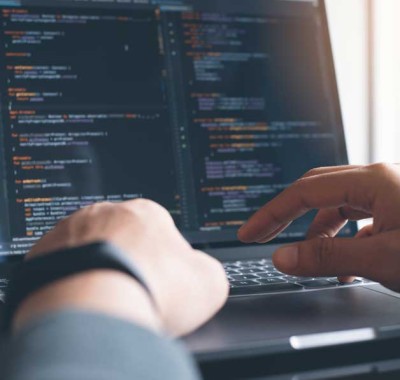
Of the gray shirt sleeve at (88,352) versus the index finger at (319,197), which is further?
the index finger at (319,197)

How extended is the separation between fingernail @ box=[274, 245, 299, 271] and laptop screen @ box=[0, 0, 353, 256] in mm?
272

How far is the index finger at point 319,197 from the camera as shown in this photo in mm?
639

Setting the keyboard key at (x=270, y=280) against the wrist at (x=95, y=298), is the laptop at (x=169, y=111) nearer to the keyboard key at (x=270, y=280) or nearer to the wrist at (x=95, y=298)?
the keyboard key at (x=270, y=280)

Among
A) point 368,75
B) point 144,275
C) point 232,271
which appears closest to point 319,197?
point 232,271

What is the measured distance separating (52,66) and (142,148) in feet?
0.56

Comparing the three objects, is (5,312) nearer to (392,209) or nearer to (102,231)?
(102,231)

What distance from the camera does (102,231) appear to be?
17.7 inches

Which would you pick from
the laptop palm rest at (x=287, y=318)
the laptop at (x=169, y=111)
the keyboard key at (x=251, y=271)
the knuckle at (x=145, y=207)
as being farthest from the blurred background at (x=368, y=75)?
the knuckle at (x=145, y=207)

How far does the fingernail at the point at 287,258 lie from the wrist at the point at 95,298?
26cm


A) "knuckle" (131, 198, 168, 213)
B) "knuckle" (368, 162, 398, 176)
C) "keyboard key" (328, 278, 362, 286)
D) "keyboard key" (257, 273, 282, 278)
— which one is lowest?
"keyboard key" (328, 278, 362, 286)

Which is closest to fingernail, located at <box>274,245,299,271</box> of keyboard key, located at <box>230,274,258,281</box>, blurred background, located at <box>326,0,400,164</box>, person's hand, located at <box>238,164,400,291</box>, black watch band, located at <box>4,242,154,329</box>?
person's hand, located at <box>238,164,400,291</box>

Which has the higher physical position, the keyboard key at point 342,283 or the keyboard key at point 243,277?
the keyboard key at point 243,277

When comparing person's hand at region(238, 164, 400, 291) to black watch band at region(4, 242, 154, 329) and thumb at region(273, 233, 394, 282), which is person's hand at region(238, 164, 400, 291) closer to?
thumb at region(273, 233, 394, 282)

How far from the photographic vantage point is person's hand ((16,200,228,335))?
0.35 m
